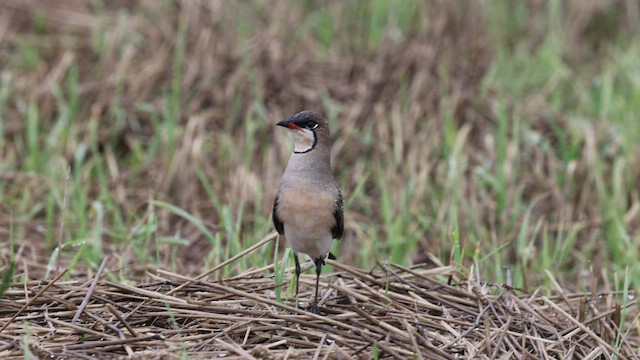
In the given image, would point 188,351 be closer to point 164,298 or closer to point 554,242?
point 164,298

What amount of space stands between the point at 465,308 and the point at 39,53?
5341 millimetres

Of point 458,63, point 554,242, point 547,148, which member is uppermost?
point 458,63

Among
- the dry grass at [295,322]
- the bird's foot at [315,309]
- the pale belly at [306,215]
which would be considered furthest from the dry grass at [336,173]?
the pale belly at [306,215]

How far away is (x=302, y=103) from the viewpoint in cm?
771

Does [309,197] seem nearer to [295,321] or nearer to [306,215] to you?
[306,215]

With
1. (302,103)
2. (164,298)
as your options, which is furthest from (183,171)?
(164,298)

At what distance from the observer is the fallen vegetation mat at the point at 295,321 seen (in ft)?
11.4

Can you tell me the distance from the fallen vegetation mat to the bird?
8.6 inches

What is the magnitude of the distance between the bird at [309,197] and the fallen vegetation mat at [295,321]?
22 cm

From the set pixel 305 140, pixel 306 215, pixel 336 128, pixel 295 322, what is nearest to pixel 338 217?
pixel 306 215

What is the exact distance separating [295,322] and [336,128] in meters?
3.87

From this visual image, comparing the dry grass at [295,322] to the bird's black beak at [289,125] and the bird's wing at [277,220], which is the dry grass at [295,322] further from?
the bird's black beak at [289,125]

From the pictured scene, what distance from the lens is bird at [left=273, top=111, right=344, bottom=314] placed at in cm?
394

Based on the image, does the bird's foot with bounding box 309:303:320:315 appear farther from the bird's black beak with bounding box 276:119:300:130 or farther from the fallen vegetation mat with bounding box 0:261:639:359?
the bird's black beak with bounding box 276:119:300:130
